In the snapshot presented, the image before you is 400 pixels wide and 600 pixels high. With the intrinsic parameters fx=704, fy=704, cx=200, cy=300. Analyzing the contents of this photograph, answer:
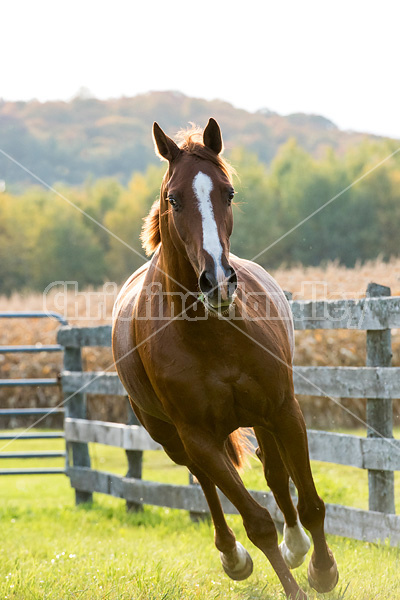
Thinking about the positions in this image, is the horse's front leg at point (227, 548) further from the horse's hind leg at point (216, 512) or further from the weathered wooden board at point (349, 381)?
the weathered wooden board at point (349, 381)

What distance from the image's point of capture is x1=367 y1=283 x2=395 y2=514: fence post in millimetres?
5039

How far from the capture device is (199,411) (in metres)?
3.63

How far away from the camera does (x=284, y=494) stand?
4332 mm

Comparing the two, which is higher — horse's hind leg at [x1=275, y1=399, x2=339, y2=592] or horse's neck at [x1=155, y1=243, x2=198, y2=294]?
horse's neck at [x1=155, y1=243, x2=198, y2=294]

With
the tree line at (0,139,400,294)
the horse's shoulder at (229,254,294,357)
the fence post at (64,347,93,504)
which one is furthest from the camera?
the tree line at (0,139,400,294)

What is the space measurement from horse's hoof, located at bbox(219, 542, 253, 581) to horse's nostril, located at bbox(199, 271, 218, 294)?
2.00m

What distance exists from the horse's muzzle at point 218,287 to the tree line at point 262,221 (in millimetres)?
39910

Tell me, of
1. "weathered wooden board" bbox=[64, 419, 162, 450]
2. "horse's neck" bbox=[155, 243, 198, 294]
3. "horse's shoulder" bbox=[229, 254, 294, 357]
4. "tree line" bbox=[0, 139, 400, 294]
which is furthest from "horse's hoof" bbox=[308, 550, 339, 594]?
"tree line" bbox=[0, 139, 400, 294]

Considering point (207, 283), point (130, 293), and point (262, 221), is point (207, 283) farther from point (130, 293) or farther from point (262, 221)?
point (262, 221)

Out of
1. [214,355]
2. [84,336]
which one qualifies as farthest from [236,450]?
[84,336]

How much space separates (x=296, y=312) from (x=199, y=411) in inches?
89.1

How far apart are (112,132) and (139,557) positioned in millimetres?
170753

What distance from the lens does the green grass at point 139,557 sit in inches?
155

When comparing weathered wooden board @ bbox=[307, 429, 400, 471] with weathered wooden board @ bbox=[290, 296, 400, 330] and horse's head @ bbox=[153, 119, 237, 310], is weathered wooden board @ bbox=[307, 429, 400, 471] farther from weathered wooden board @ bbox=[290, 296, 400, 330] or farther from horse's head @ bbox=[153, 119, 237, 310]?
horse's head @ bbox=[153, 119, 237, 310]
